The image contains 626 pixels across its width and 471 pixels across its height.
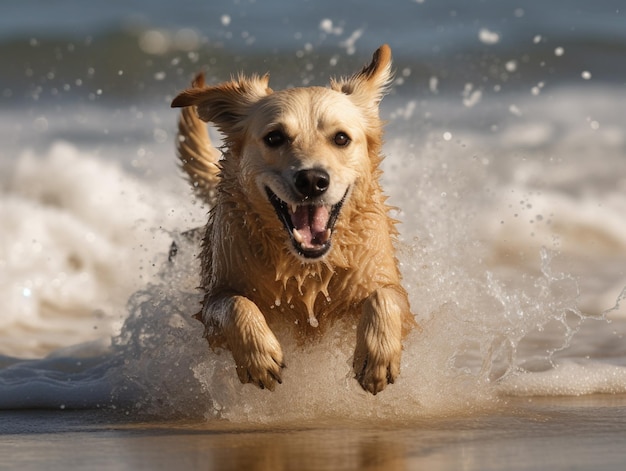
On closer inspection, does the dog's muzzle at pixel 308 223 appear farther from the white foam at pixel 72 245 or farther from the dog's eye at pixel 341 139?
the white foam at pixel 72 245

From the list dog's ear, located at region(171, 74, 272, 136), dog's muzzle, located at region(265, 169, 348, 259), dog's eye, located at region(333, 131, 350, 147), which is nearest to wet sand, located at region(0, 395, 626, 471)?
dog's muzzle, located at region(265, 169, 348, 259)

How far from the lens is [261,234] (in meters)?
4.64

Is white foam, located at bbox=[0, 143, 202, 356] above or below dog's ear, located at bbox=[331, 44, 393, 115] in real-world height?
below

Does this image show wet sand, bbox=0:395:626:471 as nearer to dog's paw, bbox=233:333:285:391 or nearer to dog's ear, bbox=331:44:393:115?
dog's paw, bbox=233:333:285:391

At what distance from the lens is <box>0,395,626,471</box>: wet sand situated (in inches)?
148

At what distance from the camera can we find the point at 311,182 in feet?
14.3

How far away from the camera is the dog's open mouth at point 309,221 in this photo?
452 centimetres

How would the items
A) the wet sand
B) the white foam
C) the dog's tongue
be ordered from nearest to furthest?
the wet sand
the dog's tongue
the white foam

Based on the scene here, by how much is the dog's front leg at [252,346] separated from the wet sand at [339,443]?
22 centimetres

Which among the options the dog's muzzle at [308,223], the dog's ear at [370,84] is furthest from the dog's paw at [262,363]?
the dog's ear at [370,84]

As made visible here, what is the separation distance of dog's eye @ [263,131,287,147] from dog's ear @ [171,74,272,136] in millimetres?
257

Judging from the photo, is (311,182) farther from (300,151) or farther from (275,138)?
(275,138)

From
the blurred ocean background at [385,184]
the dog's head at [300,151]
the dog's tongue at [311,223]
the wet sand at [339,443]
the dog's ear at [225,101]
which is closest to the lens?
the wet sand at [339,443]

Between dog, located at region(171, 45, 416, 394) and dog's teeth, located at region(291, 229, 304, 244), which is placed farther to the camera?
dog's teeth, located at region(291, 229, 304, 244)
